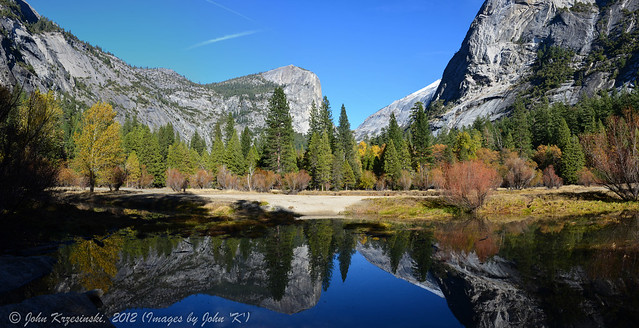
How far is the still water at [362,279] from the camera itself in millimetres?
8164

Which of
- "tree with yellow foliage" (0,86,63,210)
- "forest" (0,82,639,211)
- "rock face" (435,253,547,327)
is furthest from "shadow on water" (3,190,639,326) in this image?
"forest" (0,82,639,211)

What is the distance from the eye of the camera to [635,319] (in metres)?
7.14

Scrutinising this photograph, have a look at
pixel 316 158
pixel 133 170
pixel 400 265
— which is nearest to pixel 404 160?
pixel 316 158

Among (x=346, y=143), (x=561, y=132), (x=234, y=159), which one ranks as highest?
(x=561, y=132)

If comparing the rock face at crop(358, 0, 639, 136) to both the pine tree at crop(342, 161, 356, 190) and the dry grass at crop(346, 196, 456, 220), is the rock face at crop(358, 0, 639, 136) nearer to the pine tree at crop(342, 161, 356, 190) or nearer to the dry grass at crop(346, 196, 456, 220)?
the pine tree at crop(342, 161, 356, 190)

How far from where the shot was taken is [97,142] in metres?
36.2

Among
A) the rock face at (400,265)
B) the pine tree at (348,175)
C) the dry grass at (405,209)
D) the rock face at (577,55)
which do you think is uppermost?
the rock face at (577,55)

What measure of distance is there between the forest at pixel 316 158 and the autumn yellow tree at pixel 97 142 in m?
0.11

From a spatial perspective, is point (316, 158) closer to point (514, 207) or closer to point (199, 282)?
point (514, 207)

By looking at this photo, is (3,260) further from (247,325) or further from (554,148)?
(554,148)

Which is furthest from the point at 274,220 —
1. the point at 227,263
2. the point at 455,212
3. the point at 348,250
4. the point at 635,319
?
the point at 635,319

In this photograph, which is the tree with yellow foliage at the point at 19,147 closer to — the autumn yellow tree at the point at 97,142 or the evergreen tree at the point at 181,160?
the autumn yellow tree at the point at 97,142

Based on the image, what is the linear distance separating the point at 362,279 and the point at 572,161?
73058 mm

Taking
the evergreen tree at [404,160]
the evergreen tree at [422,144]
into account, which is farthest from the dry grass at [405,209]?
the evergreen tree at [422,144]
